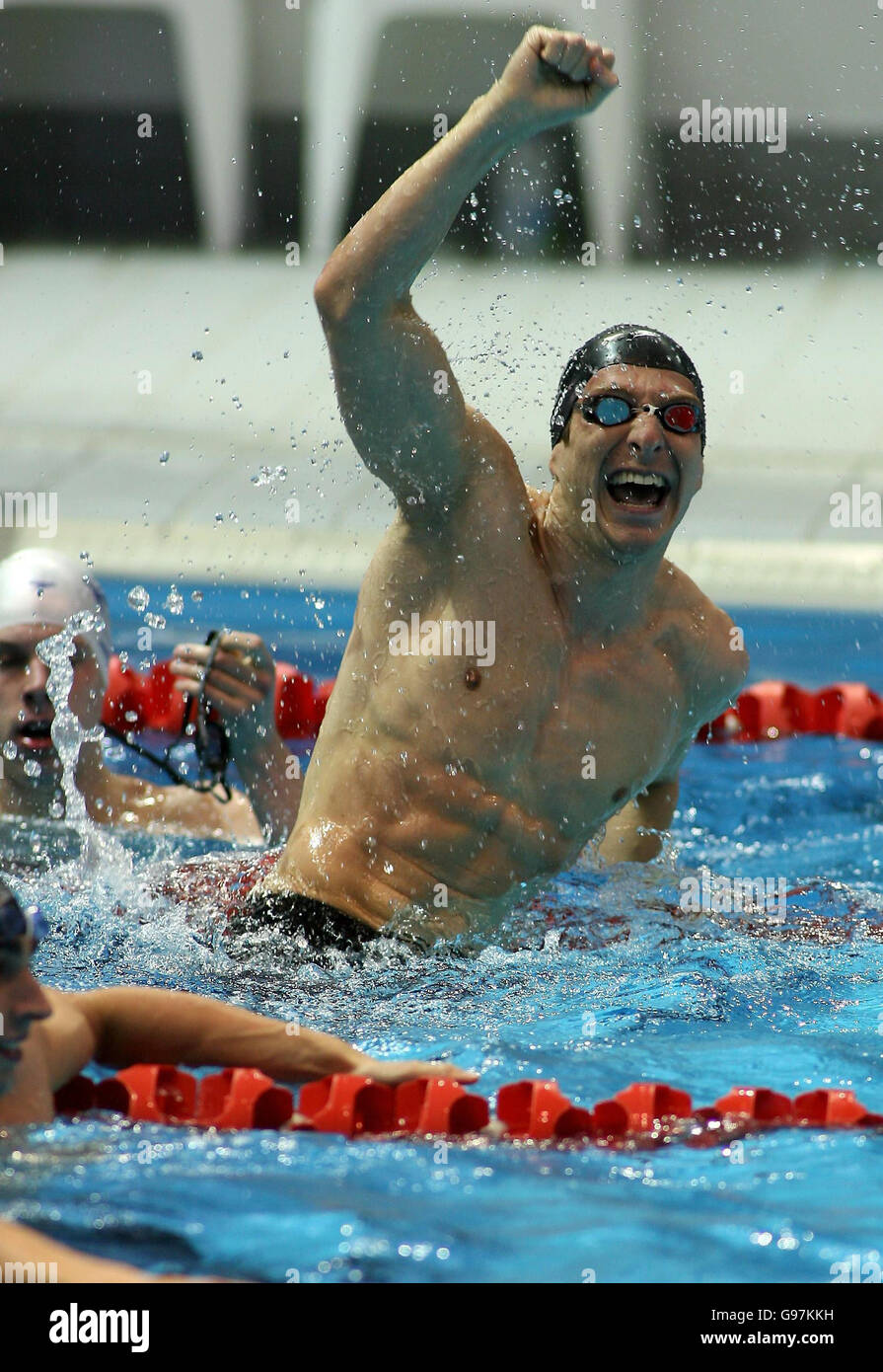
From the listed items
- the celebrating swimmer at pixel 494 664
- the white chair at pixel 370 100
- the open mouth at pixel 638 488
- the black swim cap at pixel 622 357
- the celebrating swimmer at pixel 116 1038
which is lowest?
the celebrating swimmer at pixel 116 1038

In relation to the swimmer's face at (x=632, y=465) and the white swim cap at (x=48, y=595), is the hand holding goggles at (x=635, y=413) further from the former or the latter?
the white swim cap at (x=48, y=595)

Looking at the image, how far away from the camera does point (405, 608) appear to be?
3.04m

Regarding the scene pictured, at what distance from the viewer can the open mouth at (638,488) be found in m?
2.96

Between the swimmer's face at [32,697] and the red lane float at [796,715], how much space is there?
2519 mm

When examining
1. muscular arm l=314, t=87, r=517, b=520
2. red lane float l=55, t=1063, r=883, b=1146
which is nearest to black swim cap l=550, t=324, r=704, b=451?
muscular arm l=314, t=87, r=517, b=520

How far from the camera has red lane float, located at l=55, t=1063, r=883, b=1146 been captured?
2359mm

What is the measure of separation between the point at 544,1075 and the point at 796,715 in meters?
3.30

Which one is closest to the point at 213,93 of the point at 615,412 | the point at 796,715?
the point at 796,715

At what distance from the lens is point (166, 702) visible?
5.82 meters

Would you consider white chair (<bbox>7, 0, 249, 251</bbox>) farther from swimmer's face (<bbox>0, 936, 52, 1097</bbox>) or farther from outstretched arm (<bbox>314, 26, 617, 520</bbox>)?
Answer: swimmer's face (<bbox>0, 936, 52, 1097</bbox>)

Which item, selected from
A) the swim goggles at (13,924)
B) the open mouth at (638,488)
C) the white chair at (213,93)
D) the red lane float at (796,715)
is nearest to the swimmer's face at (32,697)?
the open mouth at (638,488)

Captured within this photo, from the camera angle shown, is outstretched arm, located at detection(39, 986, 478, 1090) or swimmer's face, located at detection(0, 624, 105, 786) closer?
outstretched arm, located at detection(39, 986, 478, 1090)

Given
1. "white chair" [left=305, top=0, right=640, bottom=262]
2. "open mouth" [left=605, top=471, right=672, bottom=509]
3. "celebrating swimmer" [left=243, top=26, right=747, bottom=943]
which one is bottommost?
"celebrating swimmer" [left=243, top=26, right=747, bottom=943]
